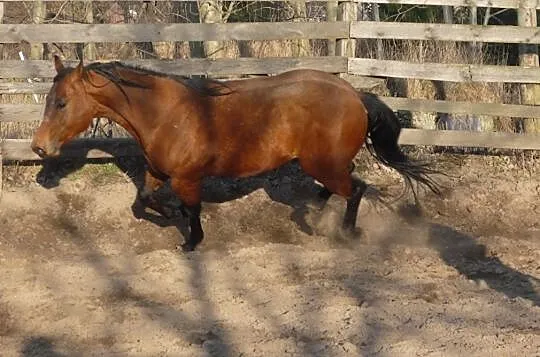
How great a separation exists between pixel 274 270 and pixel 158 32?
2.61 metres

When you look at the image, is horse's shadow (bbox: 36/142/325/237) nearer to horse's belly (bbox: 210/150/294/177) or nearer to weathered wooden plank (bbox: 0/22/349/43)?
horse's belly (bbox: 210/150/294/177)

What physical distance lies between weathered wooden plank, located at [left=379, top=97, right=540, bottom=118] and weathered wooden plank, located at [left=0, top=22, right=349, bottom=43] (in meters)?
1.00

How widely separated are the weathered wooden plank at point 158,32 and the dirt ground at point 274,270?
138 cm

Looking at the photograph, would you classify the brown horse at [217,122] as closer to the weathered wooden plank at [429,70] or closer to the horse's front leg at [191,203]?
the horse's front leg at [191,203]

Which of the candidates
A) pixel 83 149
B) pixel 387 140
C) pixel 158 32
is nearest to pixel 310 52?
pixel 158 32

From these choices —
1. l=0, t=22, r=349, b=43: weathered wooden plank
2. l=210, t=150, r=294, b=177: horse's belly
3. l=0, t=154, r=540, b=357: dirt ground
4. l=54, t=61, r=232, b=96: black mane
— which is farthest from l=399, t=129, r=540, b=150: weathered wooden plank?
l=54, t=61, r=232, b=96: black mane

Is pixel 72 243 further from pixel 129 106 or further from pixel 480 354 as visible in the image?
pixel 480 354

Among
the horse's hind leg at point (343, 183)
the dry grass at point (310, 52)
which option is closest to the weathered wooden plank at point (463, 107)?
the dry grass at point (310, 52)

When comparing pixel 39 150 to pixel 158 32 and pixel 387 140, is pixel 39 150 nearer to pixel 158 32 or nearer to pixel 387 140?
pixel 158 32

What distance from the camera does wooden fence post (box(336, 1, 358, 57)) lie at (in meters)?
7.98

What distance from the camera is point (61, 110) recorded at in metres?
6.29

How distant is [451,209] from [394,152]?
3.21 ft

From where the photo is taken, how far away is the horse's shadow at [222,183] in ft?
25.9

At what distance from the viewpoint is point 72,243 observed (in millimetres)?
7078
